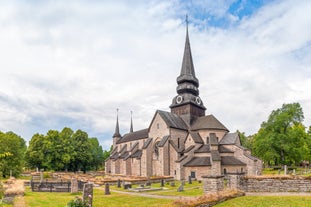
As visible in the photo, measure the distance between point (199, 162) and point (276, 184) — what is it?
20.7m

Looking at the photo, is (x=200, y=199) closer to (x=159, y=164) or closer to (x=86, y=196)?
(x=86, y=196)

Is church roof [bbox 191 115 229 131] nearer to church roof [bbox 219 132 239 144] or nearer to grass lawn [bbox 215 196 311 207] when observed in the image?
church roof [bbox 219 132 239 144]

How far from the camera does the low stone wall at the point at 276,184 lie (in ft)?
55.3

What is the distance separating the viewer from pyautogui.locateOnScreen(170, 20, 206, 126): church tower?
48250mm

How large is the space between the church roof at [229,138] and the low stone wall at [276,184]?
75.5ft

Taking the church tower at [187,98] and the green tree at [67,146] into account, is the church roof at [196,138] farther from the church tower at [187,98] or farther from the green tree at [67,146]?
the green tree at [67,146]

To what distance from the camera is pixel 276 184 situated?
1738cm

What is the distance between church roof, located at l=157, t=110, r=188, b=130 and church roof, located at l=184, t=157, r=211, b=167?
740 centimetres

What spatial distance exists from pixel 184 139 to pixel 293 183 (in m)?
29.2

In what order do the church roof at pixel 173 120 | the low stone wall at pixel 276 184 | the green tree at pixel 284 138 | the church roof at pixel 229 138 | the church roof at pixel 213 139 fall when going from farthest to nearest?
1. the church roof at pixel 173 120
2. the green tree at pixel 284 138
3. the church roof at pixel 229 138
4. the church roof at pixel 213 139
5. the low stone wall at pixel 276 184

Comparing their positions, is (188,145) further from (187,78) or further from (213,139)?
(187,78)

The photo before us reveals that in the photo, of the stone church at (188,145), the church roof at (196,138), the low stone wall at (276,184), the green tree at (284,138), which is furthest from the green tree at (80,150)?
the low stone wall at (276,184)

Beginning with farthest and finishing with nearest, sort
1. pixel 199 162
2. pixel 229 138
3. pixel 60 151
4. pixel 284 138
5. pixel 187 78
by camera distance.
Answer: pixel 60 151 < pixel 187 78 < pixel 284 138 < pixel 229 138 < pixel 199 162

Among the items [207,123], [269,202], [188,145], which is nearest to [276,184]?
[269,202]
